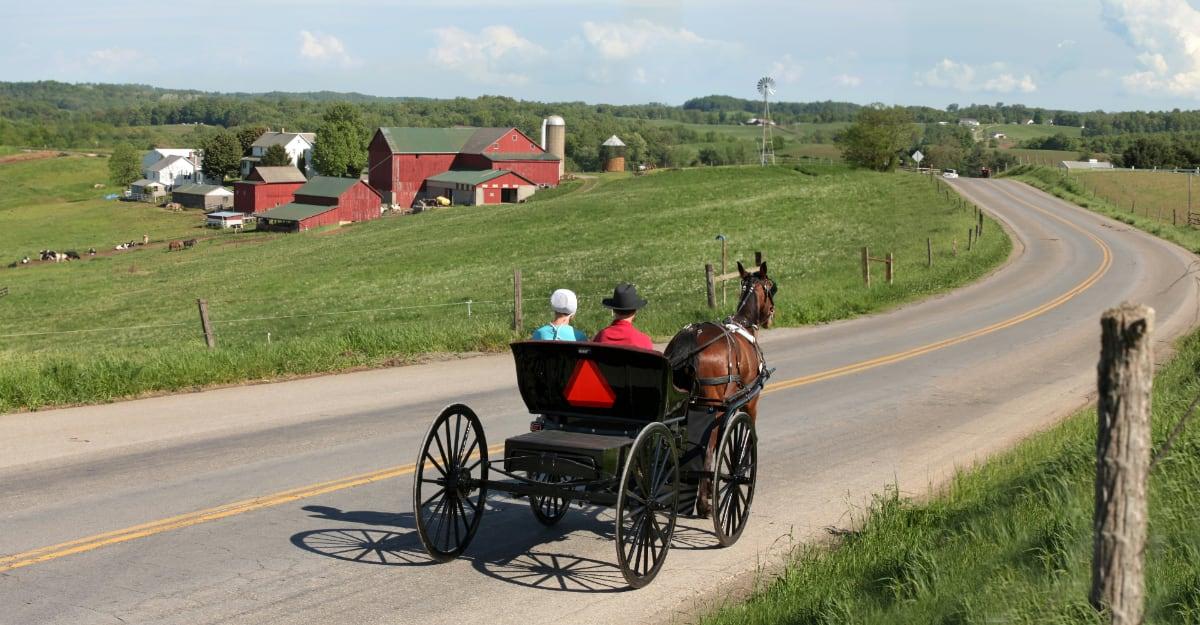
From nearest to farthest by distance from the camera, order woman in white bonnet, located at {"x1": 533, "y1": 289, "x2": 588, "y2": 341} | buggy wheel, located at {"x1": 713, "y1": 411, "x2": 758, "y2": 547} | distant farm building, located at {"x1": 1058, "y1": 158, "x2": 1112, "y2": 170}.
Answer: buggy wheel, located at {"x1": 713, "y1": 411, "x2": 758, "y2": 547} → woman in white bonnet, located at {"x1": 533, "y1": 289, "x2": 588, "y2": 341} → distant farm building, located at {"x1": 1058, "y1": 158, "x2": 1112, "y2": 170}

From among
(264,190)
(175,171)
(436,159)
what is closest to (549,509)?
(436,159)

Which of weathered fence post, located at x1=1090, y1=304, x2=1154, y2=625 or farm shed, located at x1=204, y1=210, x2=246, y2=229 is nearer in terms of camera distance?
weathered fence post, located at x1=1090, y1=304, x2=1154, y2=625

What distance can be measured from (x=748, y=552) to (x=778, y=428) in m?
4.83

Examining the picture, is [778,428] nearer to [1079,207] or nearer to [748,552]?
[748,552]

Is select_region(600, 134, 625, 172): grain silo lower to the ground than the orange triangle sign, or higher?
higher

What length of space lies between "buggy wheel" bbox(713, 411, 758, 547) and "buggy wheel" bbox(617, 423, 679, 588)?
59cm

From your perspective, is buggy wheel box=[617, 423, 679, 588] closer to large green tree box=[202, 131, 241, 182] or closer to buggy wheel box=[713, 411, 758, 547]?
buggy wheel box=[713, 411, 758, 547]

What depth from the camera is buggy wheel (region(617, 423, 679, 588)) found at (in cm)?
765

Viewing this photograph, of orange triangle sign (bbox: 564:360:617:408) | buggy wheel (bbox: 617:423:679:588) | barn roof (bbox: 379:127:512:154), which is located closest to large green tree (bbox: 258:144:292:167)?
barn roof (bbox: 379:127:512:154)

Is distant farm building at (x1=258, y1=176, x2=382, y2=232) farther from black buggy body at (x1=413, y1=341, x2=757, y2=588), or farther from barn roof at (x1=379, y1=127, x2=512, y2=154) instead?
black buggy body at (x1=413, y1=341, x2=757, y2=588)

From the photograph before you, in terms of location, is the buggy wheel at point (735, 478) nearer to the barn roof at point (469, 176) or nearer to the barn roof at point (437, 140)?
the barn roof at point (469, 176)

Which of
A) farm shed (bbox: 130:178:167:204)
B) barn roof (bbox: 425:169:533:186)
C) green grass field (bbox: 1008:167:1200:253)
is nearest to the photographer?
green grass field (bbox: 1008:167:1200:253)

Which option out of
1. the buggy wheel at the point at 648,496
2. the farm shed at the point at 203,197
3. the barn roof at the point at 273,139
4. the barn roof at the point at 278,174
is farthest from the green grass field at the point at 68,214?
the buggy wheel at the point at 648,496

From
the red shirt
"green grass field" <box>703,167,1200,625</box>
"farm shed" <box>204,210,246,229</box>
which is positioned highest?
the red shirt
